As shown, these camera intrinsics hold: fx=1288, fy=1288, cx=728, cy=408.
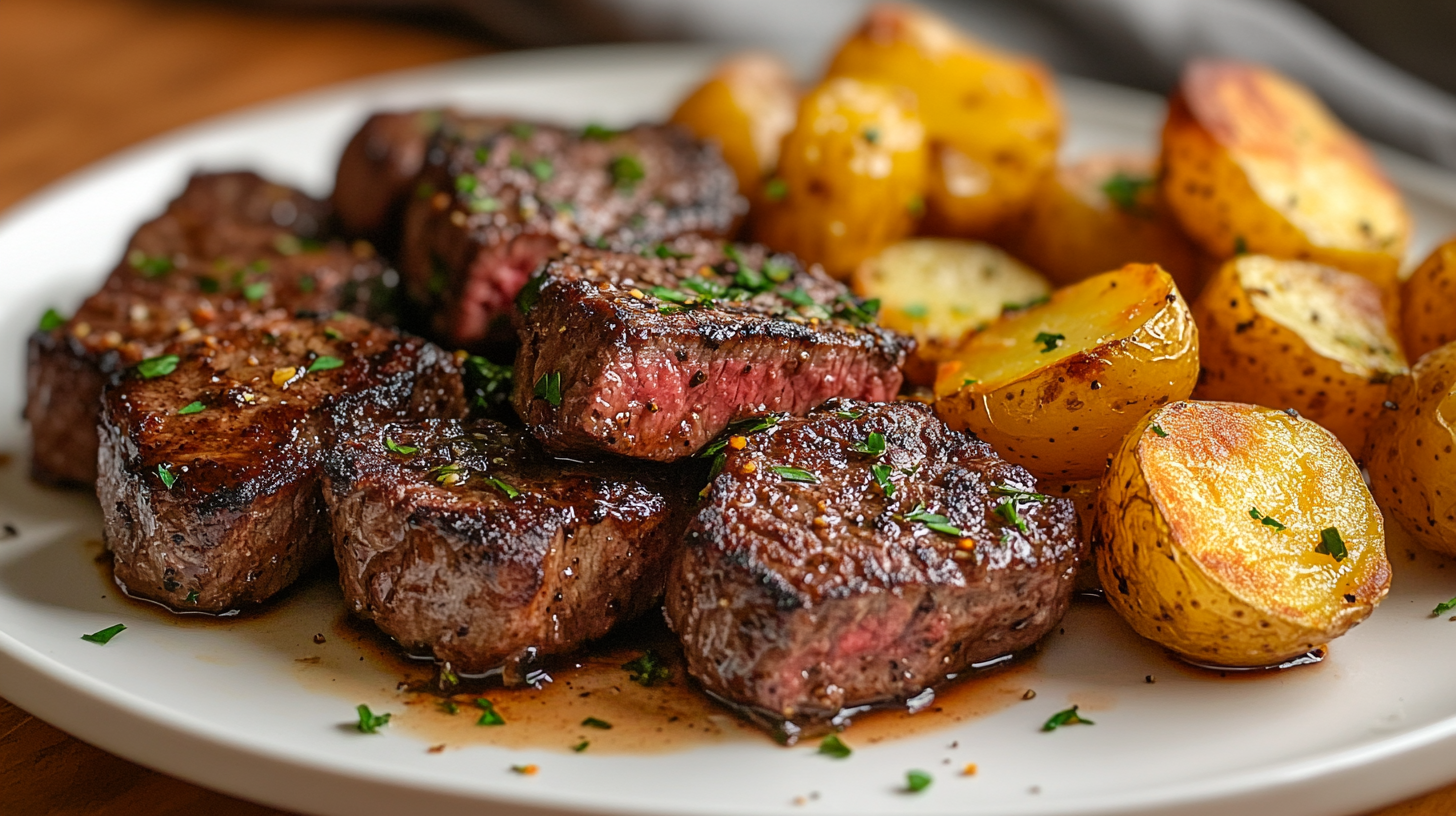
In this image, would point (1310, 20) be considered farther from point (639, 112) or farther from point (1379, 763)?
point (1379, 763)

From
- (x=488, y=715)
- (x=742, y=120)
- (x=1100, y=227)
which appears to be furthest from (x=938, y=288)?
(x=488, y=715)

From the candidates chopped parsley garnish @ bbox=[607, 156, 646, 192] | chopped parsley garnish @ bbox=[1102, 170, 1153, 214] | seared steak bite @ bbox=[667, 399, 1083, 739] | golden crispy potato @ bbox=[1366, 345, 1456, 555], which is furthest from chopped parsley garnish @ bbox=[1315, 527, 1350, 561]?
chopped parsley garnish @ bbox=[607, 156, 646, 192]

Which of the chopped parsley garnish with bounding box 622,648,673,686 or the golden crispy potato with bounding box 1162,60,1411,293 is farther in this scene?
the golden crispy potato with bounding box 1162,60,1411,293

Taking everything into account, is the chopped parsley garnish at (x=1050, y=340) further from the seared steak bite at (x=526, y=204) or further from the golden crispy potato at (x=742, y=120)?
the golden crispy potato at (x=742, y=120)

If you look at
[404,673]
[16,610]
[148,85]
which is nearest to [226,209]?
[16,610]

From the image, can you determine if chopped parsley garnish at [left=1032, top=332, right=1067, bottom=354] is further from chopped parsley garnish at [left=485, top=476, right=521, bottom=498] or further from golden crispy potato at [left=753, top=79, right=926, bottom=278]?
chopped parsley garnish at [left=485, top=476, right=521, bottom=498]
